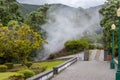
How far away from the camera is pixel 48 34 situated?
71562 mm

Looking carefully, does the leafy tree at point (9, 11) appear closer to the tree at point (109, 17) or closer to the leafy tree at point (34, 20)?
the leafy tree at point (34, 20)

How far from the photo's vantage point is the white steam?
236 ft

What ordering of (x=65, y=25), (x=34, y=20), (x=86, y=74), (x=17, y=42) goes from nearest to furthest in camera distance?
(x=86, y=74) → (x=17, y=42) → (x=34, y=20) → (x=65, y=25)

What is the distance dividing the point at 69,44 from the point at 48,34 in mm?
5509

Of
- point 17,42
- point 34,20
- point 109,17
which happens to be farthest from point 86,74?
point 34,20

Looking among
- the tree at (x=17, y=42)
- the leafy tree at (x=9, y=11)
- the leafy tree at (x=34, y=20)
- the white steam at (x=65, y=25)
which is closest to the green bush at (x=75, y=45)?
the white steam at (x=65, y=25)

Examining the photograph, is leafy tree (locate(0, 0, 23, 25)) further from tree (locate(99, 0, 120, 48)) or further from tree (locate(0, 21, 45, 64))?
tree (locate(99, 0, 120, 48))

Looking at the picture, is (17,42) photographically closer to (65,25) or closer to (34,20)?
(34,20)

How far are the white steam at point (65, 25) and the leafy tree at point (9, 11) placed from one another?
21.0ft

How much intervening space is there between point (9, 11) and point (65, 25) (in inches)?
828

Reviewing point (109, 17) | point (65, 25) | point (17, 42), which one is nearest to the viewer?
point (17, 42)

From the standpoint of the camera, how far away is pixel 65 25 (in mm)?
80312

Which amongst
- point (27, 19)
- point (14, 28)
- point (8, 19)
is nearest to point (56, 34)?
point (27, 19)

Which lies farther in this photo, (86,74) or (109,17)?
(109,17)
